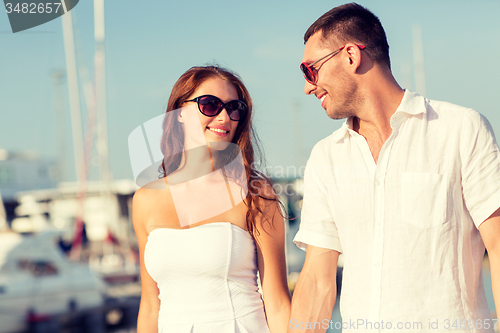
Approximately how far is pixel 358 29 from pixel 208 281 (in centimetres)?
142

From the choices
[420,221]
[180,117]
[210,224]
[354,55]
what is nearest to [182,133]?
[180,117]

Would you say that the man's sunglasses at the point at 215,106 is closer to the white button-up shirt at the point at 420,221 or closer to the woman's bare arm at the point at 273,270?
the woman's bare arm at the point at 273,270

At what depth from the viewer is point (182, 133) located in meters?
2.72

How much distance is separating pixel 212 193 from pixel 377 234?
3.23 ft

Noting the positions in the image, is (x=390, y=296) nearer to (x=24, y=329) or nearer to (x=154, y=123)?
(x=154, y=123)

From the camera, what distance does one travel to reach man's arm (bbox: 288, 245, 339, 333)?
2.18 meters

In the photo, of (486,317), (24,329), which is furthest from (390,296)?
(24,329)

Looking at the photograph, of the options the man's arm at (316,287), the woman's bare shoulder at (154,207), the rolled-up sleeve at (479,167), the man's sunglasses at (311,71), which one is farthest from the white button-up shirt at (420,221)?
the woman's bare shoulder at (154,207)

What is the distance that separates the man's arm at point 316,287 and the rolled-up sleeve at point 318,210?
49mm

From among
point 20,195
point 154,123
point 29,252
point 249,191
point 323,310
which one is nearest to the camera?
point 323,310

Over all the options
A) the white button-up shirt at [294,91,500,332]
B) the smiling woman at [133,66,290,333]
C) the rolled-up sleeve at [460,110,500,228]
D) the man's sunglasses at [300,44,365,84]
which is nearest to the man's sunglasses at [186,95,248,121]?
the smiling woman at [133,66,290,333]

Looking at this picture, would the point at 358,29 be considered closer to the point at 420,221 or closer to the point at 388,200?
the point at 388,200

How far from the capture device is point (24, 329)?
28.0 ft

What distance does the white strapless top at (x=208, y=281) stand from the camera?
7.25 ft
